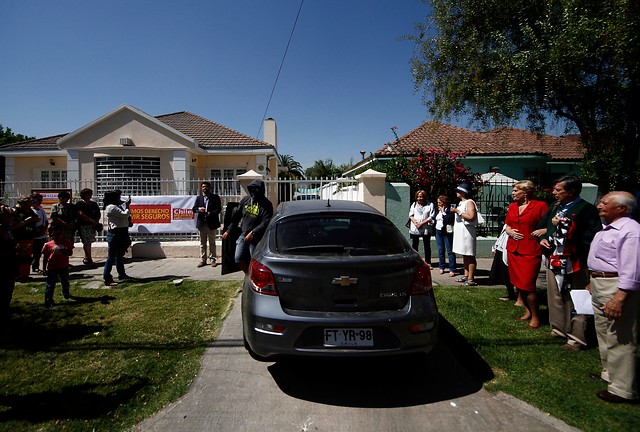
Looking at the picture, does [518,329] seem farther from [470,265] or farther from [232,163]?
[232,163]

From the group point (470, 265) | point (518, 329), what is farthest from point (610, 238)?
point (470, 265)

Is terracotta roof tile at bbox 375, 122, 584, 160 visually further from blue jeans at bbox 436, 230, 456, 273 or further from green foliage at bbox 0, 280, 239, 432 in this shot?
green foliage at bbox 0, 280, 239, 432

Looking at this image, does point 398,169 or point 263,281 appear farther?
point 398,169

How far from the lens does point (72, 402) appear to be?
3.21 metres

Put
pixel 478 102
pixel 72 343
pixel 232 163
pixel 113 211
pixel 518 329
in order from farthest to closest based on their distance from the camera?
pixel 232 163, pixel 478 102, pixel 113 211, pixel 518 329, pixel 72 343

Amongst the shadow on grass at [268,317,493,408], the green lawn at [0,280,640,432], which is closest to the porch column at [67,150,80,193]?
the green lawn at [0,280,640,432]

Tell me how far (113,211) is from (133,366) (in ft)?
12.4

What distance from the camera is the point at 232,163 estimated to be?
57.0 ft

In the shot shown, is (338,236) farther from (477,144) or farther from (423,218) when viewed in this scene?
(477,144)

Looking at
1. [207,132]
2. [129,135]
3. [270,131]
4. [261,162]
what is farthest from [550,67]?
[270,131]

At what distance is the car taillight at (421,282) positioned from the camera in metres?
3.41

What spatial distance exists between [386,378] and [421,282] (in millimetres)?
1017

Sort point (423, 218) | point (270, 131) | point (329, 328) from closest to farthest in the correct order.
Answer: point (329, 328)
point (423, 218)
point (270, 131)

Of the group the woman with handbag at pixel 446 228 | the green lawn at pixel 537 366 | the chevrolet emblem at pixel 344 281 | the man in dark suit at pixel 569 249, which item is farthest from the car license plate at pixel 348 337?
the woman with handbag at pixel 446 228
